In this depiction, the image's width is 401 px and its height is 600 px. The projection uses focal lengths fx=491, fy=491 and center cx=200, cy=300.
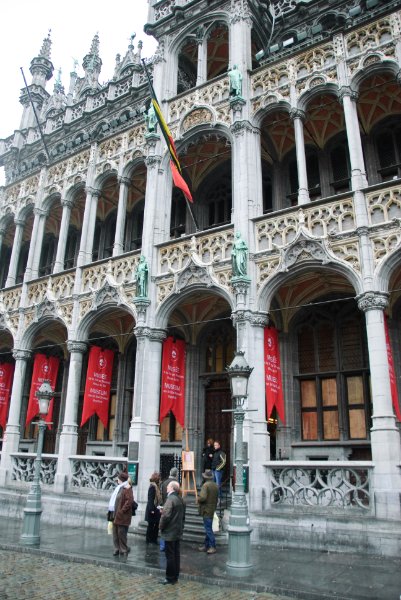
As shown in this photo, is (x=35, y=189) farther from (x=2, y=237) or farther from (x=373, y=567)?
(x=373, y=567)

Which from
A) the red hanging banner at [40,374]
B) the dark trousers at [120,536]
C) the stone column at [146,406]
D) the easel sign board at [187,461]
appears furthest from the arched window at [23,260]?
the dark trousers at [120,536]

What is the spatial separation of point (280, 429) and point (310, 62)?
1193 centimetres

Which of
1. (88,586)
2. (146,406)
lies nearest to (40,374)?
(146,406)

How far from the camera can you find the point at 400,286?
589 inches

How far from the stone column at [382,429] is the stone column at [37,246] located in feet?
48.3

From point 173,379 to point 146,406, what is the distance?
1637 millimetres

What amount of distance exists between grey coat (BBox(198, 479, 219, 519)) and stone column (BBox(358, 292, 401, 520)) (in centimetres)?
370

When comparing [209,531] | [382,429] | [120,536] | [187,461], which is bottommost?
[120,536]

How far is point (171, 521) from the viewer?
8602 mm

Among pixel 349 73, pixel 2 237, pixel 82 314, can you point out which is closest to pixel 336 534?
pixel 82 314

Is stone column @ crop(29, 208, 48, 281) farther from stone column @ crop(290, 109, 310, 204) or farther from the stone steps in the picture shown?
stone column @ crop(290, 109, 310, 204)

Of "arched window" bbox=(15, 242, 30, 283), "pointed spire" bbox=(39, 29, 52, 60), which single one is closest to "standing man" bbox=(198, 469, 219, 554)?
"arched window" bbox=(15, 242, 30, 283)

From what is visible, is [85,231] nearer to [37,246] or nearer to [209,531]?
[37,246]

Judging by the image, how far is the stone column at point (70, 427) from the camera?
16.9m
